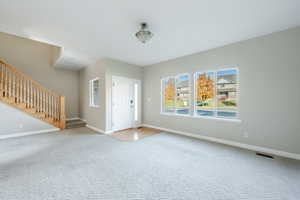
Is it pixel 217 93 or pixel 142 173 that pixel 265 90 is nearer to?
pixel 217 93

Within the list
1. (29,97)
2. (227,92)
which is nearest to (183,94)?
(227,92)

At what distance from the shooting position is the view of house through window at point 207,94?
3477 millimetres

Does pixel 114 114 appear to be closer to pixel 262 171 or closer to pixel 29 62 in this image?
pixel 262 171

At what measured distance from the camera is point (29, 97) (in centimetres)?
451

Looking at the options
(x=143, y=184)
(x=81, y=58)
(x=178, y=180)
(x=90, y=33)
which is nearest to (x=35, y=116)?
(x=81, y=58)

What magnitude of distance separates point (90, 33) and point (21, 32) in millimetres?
1558

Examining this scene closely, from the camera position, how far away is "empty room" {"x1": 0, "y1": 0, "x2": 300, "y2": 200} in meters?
1.85

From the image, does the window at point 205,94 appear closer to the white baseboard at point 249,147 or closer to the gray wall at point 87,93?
the white baseboard at point 249,147

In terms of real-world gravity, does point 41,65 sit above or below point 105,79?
above

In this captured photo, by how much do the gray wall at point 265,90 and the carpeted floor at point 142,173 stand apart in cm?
47

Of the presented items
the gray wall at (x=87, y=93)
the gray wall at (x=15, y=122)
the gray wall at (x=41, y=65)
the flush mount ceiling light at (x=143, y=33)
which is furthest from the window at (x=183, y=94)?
the gray wall at (x=41, y=65)

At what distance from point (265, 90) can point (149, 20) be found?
10.0ft

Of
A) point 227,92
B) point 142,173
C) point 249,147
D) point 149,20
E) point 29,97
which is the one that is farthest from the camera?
point 29,97

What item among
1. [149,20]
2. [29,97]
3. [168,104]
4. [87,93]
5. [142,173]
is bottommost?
[142,173]
